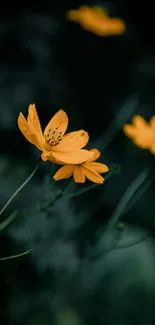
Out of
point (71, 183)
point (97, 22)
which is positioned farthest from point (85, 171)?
point (97, 22)

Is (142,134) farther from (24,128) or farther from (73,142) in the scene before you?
(24,128)

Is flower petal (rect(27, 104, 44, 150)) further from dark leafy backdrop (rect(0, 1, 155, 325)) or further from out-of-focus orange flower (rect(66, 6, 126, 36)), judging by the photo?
out-of-focus orange flower (rect(66, 6, 126, 36))

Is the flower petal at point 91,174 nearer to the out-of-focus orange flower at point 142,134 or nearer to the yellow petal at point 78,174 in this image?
the yellow petal at point 78,174

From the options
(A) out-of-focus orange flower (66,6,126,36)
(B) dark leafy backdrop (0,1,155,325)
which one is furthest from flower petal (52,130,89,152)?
(A) out-of-focus orange flower (66,6,126,36)

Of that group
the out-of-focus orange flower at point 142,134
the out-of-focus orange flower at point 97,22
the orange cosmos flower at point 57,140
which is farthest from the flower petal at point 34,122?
the out-of-focus orange flower at point 97,22

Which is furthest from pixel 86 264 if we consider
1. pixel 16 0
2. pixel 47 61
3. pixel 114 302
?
pixel 16 0

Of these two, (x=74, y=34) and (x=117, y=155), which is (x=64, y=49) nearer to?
(x=74, y=34)

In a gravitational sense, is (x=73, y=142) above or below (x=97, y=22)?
below
